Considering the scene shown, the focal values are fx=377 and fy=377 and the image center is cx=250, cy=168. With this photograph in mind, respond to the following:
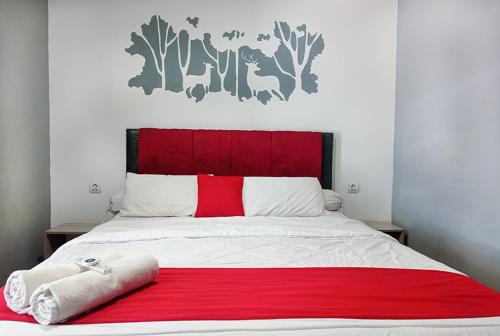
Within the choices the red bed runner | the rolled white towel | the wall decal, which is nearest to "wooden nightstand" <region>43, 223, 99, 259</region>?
the wall decal

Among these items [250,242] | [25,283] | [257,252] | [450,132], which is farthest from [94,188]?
[450,132]

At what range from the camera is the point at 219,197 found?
8.73 ft

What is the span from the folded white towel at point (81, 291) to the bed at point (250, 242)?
4 centimetres

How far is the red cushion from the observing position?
2613mm

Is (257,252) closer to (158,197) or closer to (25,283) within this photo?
(25,283)

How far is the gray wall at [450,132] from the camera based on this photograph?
7.18 ft

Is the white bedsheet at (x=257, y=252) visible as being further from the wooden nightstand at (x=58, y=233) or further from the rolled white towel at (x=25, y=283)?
the wooden nightstand at (x=58, y=233)

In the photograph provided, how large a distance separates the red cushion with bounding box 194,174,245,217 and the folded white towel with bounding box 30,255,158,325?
1335 millimetres

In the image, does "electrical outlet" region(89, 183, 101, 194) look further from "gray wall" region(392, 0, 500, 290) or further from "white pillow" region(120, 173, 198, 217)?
"gray wall" region(392, 0, 500, 290)

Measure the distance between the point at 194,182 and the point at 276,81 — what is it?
3.75 ft

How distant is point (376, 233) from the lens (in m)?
2.18

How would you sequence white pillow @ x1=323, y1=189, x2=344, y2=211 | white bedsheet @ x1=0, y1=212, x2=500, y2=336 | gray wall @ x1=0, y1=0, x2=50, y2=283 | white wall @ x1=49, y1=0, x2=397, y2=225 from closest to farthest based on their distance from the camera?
white bedsheet @ x1=0, y1=212, x2=500, y2=336 → gray wall @ x1=0, y1=0, x2=50, y2=283 → white pillow @ x1=323, y1=189, x2=344, y2=211 → white wall @ x1=49, y1=0, x2=397, y2=225

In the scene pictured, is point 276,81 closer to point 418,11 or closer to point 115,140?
point 418,11

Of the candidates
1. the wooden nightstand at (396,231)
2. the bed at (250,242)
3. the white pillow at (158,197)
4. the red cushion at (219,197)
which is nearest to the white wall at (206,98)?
the bed at (250,242)
